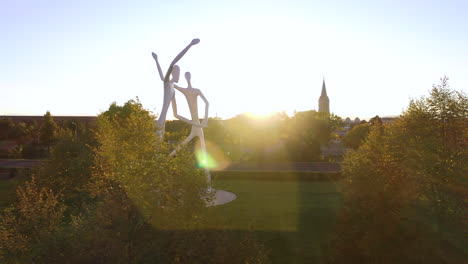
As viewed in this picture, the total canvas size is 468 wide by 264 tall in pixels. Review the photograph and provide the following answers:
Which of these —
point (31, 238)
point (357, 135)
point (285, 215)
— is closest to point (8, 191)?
point (31, 238)

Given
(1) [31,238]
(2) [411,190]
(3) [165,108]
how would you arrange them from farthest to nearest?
(3) [165,108], (2) [411,190], (1) [31,238]

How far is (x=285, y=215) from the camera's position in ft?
66.3

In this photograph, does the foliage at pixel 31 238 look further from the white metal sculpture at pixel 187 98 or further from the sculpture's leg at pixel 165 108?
the sculpture's leg at pixel 165 108

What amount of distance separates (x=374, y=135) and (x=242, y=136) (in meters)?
32.5

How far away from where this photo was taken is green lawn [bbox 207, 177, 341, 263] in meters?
14.4

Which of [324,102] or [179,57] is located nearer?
[179,57]

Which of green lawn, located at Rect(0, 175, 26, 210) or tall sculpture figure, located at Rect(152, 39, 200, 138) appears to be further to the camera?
green lawn, located at Rect(0, 175, 26, 210)

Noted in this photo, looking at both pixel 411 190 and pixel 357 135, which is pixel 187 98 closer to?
pixel 411 190

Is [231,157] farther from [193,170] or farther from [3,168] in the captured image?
[193,170]

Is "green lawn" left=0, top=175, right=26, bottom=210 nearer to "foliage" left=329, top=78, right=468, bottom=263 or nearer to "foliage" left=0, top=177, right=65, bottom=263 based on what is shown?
"foliage" left=0, top=177, right=65, bottom=263

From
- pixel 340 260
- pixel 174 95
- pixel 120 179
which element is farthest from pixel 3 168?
pixel 340 260

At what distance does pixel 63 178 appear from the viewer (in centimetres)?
1969

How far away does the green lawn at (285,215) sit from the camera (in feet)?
47.4

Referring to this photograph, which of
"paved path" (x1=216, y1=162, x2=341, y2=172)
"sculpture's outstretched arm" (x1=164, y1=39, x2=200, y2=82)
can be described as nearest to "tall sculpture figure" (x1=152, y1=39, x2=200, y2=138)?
"sculpture's outstretched arm" (x1=164, y1=39, x2=200, y2=82)
